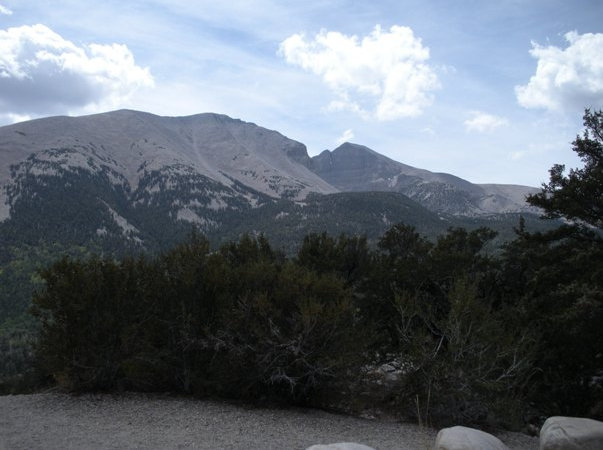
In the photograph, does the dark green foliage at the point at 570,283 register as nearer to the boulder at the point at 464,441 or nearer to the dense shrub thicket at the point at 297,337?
the dense shrub thicket at the point at 297,337

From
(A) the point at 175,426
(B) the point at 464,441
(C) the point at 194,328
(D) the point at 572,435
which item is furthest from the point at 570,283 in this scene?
(A) the point at 175,426

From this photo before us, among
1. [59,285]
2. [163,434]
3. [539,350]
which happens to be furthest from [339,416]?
[59,285]

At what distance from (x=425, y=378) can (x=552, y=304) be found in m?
5.41

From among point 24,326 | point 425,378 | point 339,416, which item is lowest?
point 24,326

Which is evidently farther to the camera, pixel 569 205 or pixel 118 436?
pixel 569 205

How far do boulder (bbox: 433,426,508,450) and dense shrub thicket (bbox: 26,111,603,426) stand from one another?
375 cm

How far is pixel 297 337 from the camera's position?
523 inches

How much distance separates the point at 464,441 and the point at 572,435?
2.64 meters

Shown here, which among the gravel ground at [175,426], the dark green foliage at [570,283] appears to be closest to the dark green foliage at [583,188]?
the dark green foliage at [570,283]

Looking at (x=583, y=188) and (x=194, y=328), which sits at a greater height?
(x=583, y=188)

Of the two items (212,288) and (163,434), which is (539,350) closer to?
(212,288)

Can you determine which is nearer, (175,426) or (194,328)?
(175,426)

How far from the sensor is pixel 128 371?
13.7 meters

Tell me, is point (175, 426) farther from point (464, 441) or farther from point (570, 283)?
point (570, 283)
